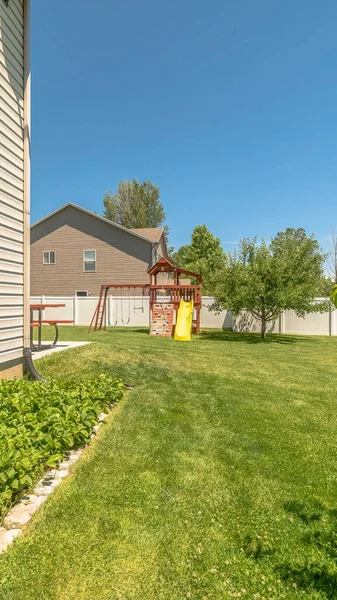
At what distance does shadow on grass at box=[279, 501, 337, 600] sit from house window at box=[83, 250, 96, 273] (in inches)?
687

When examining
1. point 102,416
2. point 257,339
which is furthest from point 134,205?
point 102,416

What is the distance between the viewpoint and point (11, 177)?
4328mm

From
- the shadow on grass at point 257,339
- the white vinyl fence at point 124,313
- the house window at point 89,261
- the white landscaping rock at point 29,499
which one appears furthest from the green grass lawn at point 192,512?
the house window at point 89,261

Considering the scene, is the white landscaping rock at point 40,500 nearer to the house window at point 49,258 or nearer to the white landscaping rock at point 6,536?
the white landscaping rock at point 6,536

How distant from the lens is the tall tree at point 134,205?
31.9 meters

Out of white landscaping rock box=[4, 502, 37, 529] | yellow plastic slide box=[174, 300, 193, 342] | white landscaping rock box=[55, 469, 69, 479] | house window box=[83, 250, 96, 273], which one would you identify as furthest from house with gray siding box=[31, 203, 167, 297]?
white landscaping rock box=[4, 502, 37, 529]

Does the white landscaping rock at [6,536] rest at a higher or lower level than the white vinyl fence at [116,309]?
lower

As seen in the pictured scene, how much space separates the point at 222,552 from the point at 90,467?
1.25 metres

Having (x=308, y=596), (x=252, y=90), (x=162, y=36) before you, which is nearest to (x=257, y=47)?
(x=252, y=90)

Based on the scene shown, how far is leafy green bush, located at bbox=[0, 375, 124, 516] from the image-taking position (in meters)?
2.13

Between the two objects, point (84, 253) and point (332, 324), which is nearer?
point (332, 324)

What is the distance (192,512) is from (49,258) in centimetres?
1869

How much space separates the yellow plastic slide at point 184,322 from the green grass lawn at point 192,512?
23.1 ft

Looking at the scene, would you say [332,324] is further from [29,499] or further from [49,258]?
[49,258]
